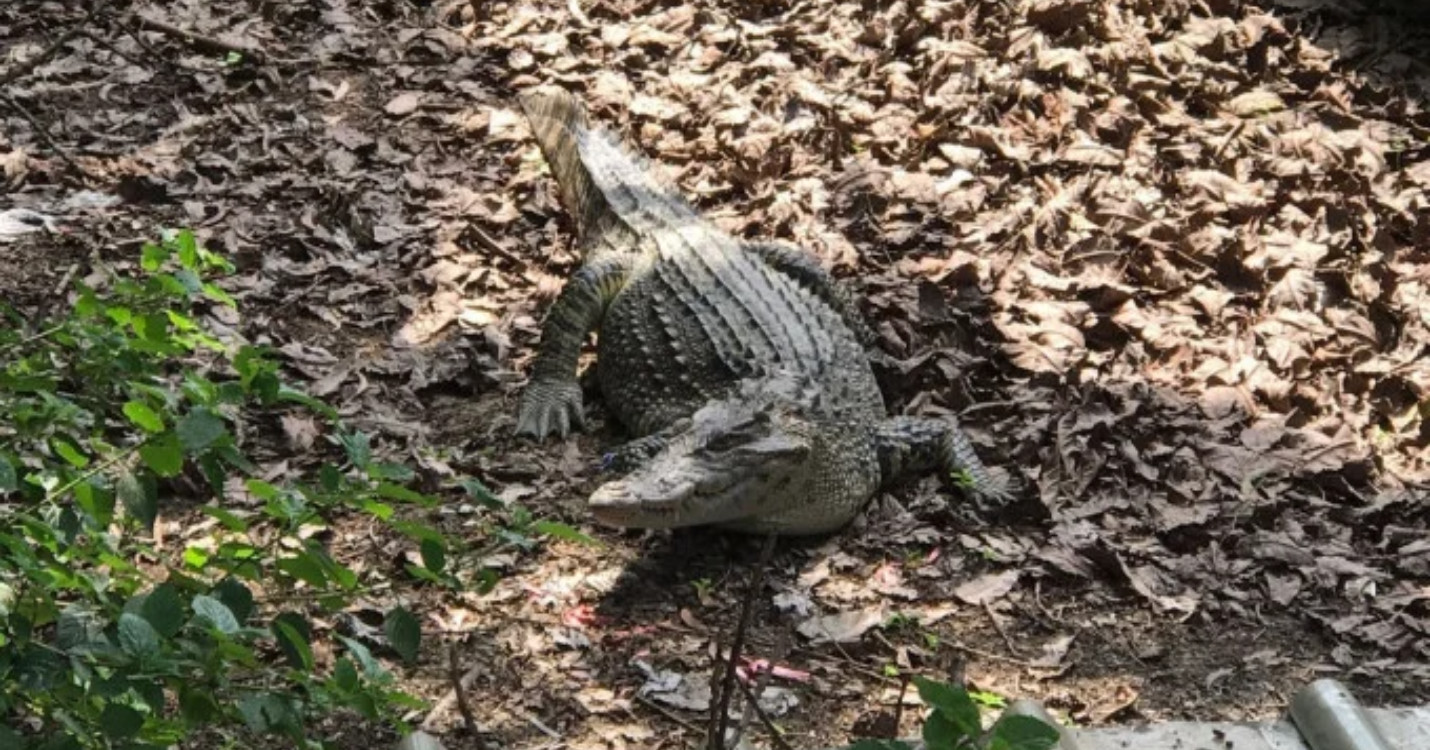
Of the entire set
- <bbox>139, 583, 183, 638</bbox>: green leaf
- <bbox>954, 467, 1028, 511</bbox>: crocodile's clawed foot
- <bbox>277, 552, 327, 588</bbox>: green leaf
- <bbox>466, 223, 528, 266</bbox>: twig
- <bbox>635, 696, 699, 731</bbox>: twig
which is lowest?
<bbox>635, 696, 699, 731</bbox>: twig

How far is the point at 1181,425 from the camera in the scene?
5184mm

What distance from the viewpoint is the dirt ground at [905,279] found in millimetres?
4359

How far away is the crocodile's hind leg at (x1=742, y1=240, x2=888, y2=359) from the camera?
565 cm

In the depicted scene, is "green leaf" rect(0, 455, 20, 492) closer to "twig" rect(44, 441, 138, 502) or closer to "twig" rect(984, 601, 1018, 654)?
"twig" rect(44, 441, 138, 502)

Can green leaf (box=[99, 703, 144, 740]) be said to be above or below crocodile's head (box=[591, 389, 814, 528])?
above

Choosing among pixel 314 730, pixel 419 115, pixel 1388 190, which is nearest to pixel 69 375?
pixel 314 730

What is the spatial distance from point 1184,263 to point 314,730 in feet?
11.8

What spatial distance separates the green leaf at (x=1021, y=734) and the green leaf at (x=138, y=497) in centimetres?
127

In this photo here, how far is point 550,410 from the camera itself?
17.6ft

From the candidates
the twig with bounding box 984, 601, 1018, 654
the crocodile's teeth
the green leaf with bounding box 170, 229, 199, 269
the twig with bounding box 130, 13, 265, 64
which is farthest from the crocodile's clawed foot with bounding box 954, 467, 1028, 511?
the twig with bounding box 130, 13, 265, 64

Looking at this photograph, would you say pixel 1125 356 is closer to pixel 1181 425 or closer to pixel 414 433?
pixel 1181 425

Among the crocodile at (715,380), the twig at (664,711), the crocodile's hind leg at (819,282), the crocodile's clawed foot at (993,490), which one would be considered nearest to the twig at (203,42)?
the crocodile at (715,380)

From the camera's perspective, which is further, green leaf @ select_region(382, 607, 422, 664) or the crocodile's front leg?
the crocodile's front leg

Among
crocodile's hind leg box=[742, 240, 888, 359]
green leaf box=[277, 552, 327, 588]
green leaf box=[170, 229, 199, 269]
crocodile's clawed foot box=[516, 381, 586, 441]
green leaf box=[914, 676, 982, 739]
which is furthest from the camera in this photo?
crocodile's hind leg box=[742, 240, 888, 359]
